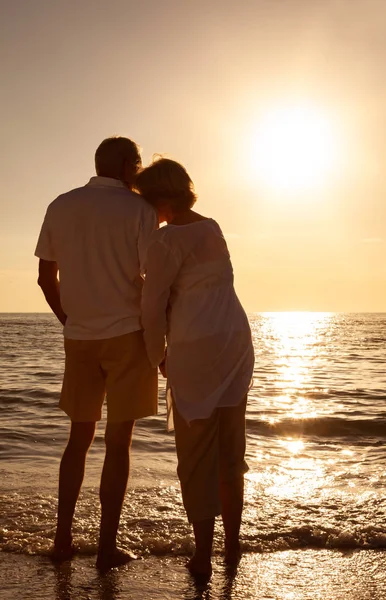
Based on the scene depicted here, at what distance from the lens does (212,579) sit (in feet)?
9.68

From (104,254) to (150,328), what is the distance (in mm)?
422

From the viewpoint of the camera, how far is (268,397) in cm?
1087

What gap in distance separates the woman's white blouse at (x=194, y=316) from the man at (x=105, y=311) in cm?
14

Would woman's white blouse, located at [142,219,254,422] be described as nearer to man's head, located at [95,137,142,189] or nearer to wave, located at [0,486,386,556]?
man's head, located at [95,137,142,189]

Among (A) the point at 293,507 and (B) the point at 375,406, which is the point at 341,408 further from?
(A) the point at 293,507

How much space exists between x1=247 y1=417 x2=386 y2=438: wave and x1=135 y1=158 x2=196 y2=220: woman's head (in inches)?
197

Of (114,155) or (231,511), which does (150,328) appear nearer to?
(114,155)

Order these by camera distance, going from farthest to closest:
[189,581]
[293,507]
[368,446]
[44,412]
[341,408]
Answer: [341,408] → [44,412] → [368,446] → [293,507] → [189,581]

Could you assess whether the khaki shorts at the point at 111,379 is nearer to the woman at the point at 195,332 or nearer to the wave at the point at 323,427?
the woman at the point at 195,332

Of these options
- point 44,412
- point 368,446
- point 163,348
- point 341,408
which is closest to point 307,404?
point 341,408

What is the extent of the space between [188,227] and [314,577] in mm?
1742

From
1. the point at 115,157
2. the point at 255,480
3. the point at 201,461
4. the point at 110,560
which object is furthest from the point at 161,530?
the point at 115,157

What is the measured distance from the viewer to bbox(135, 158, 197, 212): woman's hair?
2992 mm

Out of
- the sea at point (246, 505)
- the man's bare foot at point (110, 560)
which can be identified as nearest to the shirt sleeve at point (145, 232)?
the man's bare foot at point (110, 560)
